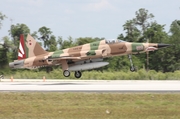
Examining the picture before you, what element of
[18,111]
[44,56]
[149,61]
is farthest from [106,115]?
[149,61]

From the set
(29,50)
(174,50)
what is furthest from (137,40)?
(29,50)

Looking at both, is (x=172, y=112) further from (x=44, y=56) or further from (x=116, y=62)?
(x=116, y=62)

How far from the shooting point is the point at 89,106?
60.6 ft

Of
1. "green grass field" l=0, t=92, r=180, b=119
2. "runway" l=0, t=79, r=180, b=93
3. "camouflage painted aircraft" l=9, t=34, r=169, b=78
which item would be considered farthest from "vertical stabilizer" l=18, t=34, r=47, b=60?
"green grass field" l=0, t=92, r=180, b=119

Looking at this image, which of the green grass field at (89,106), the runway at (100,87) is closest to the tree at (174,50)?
the runway at (100,87)

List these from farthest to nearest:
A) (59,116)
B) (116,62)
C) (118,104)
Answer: (116,62) → (118,104) → (59,116)

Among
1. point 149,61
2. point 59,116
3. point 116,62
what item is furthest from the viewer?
point 149,61

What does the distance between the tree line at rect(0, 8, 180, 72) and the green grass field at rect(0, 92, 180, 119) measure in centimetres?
4121

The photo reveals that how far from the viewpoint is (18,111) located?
688 inches

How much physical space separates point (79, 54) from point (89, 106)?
18.1 meters

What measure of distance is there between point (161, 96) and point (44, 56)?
17953 mm

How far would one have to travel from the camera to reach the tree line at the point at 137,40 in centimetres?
7038

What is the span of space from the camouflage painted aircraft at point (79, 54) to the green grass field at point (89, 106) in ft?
42.5

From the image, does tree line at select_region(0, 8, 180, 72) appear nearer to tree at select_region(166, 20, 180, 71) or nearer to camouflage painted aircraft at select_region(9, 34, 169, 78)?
tree at select_region(166, 20, 180, 71)
